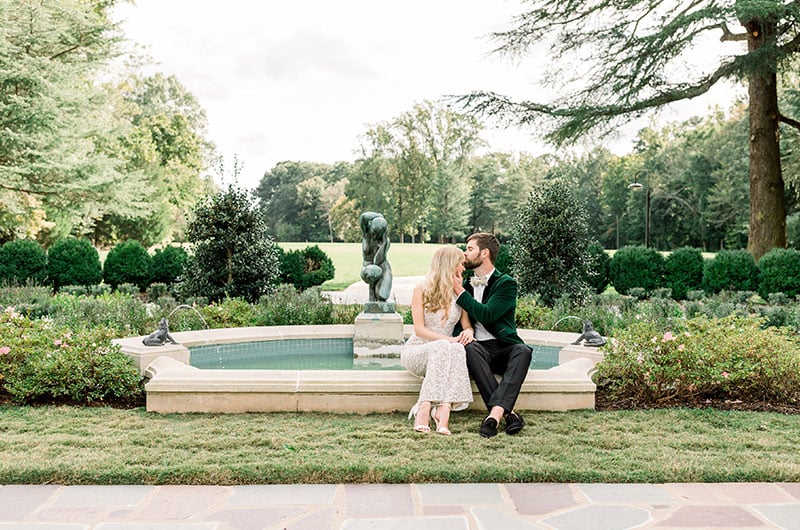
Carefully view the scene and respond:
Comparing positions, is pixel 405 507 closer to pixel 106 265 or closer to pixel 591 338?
pixel 591 338

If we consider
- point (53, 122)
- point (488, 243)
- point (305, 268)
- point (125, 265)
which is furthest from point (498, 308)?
point (53, 122)

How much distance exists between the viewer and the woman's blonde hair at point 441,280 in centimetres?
457

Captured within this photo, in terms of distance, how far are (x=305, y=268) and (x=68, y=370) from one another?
1182 cm

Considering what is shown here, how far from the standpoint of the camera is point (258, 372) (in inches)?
196

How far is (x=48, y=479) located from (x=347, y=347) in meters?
4.43

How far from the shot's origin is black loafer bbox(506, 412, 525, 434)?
4.12 m

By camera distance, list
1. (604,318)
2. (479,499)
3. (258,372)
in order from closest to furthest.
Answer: (479,499), (258,372), (604,318)

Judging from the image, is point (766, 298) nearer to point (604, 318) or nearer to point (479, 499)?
point (604, 318)

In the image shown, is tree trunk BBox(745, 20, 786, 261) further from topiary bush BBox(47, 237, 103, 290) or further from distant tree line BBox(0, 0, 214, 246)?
topiary bush BBox(47, 237, 103, 290)

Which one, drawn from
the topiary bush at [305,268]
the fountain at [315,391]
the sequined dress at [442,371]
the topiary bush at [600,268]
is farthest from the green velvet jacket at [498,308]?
the topiary bush at [305,268]

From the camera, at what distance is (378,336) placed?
726 cm

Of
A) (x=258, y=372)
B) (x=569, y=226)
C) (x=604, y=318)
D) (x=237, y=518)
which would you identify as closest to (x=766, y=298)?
(x=569, y=226)

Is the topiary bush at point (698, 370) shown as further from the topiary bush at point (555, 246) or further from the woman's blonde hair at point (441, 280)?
the topiary bush at point (555, 246)

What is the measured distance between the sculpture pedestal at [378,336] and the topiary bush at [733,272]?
30.9ft
